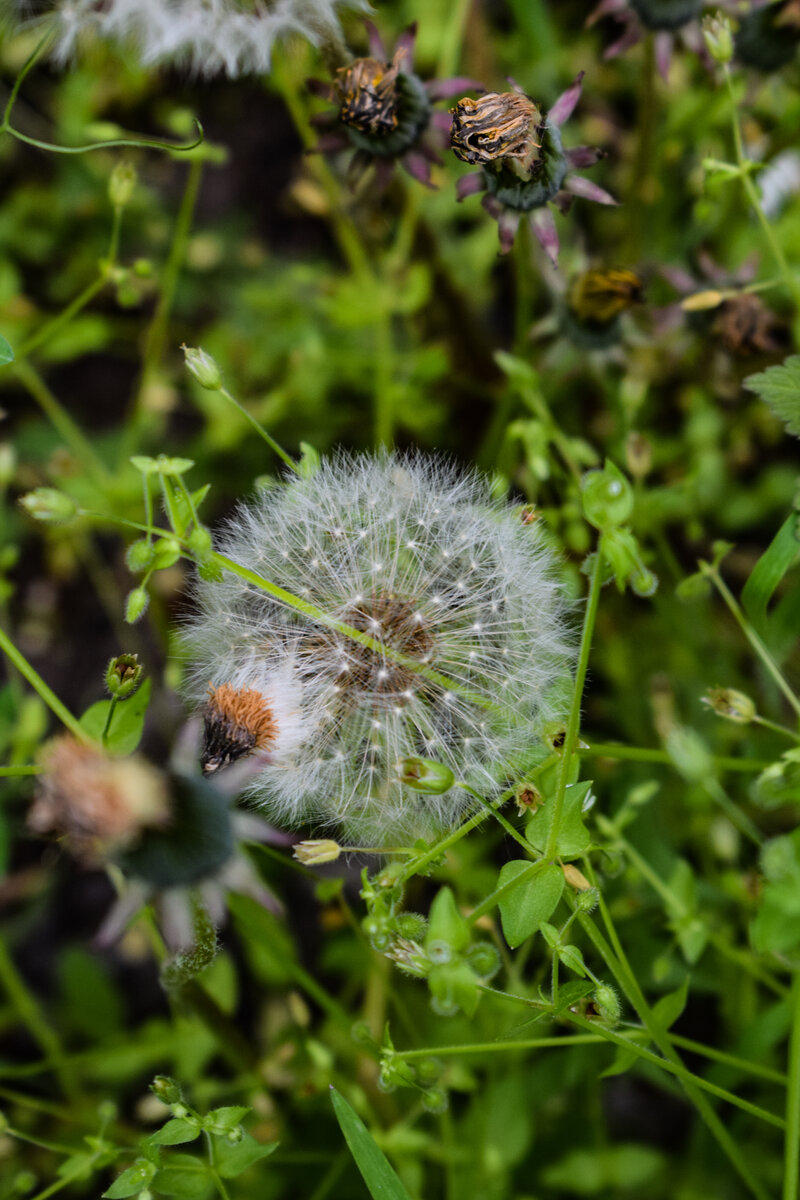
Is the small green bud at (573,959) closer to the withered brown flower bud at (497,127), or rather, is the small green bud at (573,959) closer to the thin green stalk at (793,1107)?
the thin green stalk at (793,1107)

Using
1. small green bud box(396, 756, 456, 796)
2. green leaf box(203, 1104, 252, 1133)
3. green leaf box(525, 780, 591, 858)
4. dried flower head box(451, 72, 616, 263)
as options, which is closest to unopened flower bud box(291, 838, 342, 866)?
small green bud box(396, 756, 456, 796)

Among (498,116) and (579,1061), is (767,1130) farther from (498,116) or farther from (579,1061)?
(498,116)

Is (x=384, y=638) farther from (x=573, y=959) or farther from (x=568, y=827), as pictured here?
(x=573, y=959)

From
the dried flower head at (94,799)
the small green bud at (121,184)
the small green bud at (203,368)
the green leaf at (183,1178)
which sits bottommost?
the green leaf at (183,1178)

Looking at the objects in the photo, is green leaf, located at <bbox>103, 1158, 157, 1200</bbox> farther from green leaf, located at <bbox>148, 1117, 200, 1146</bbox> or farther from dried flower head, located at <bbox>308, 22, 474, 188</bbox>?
dried flower head, located at <bbox>308, 22, 474, 188</bbox>

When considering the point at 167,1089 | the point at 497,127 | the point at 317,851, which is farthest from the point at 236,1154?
the point at 497,127

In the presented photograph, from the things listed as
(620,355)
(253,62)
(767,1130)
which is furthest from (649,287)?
(767,1130)

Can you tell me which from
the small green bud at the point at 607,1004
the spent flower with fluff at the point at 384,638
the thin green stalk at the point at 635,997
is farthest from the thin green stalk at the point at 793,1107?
the spent flower with fluff at the point at 384,638
